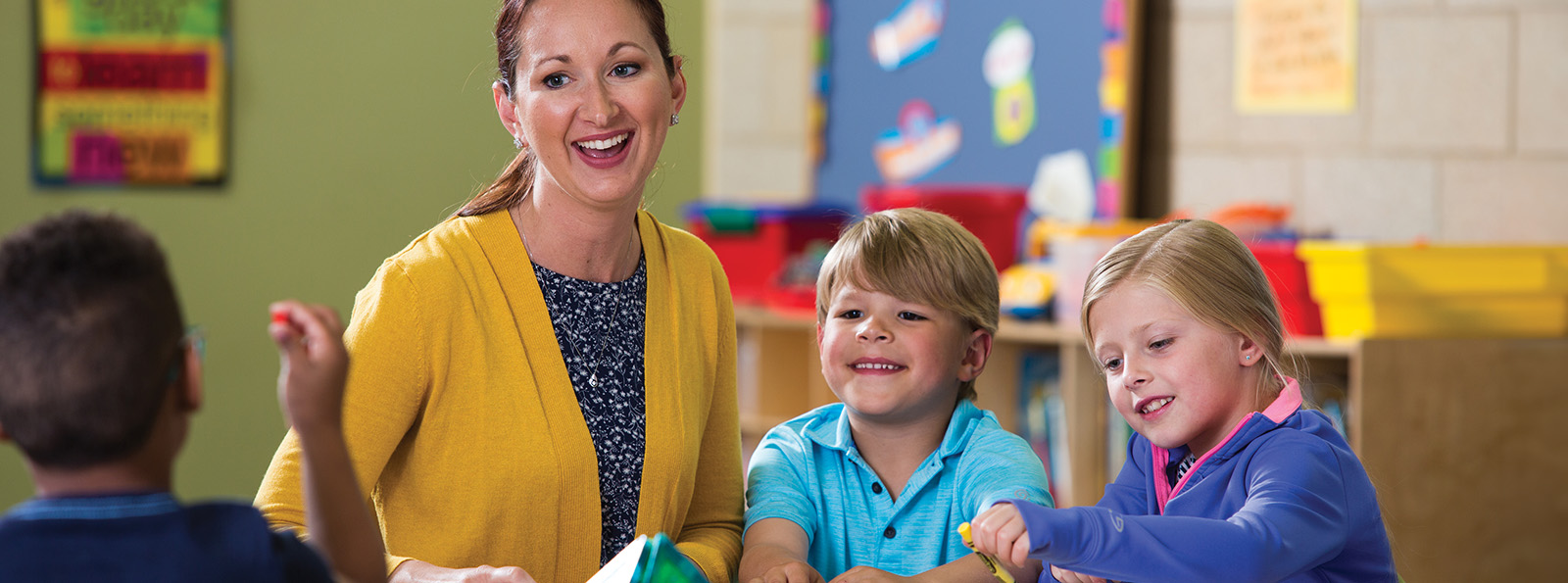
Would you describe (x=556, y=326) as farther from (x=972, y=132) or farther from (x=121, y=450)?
(x=972, y=132)

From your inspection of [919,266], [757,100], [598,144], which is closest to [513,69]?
[598,144]

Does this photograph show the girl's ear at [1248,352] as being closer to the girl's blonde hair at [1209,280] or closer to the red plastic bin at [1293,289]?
the girl's blonde hair at [1209,280]

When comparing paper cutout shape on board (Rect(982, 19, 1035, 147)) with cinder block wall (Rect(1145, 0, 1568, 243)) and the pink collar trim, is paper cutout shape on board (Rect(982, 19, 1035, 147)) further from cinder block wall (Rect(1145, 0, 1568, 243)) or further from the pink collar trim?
the pink collar trim

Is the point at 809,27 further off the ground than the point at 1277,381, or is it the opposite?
the point at 809,27

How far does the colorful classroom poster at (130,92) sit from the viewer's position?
3.67 metres

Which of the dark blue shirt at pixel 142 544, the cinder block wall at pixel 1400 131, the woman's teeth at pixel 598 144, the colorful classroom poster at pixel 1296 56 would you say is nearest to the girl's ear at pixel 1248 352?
the woman's teeth at pixel 598 144

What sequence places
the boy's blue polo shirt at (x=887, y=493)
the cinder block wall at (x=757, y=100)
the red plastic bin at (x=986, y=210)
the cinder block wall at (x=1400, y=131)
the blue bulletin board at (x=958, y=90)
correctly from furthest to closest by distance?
the cinder block wall at (x=757, y=100)
the blue bulletin board at (x=958, y=90)
the red plastic bin at (x=986, y=210)
the cinder block wall at (x=1400, y=131)
the boy's blue polo shirt at (x=887, y=493)

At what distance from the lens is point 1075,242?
9.54 ft

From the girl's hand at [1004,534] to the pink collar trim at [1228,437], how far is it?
0.29 meters

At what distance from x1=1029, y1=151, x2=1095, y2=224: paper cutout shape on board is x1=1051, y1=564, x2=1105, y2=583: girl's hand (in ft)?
7.17

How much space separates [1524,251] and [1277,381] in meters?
1.45

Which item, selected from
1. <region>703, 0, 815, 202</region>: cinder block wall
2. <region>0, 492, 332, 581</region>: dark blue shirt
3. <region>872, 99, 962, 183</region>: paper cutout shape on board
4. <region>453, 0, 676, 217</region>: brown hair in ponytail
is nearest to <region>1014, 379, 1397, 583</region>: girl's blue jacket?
<region>0, 492, 332, 581</region>: dark blue shirt

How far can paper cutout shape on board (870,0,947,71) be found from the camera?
377 centimetres

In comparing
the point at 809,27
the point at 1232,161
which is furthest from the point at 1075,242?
the point at 809,27
